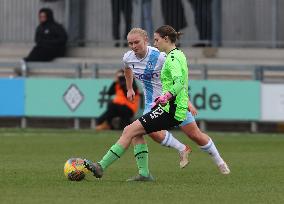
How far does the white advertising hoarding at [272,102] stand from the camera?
25594 millimetres

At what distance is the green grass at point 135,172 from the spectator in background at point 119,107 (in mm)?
2135

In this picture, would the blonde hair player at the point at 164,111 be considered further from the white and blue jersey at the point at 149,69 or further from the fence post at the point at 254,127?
the fence post at the point at 254,127

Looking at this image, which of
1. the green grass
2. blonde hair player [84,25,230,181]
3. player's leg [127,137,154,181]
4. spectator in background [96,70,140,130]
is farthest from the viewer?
spectator in background [96,70,140,130]

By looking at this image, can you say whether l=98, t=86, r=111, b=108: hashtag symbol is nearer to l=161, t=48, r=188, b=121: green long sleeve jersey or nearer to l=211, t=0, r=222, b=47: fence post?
l=211, t=0, r=222, b=47: fence post

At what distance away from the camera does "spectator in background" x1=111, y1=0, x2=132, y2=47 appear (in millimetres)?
30438

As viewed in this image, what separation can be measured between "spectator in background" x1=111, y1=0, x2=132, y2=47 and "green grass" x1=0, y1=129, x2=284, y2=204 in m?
7.00

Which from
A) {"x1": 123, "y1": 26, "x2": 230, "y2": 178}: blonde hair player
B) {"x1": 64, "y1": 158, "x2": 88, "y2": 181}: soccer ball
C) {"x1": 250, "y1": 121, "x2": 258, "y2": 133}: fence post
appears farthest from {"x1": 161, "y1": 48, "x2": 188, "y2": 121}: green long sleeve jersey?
{"x1": 250, "y1": 121, "x2": 258, "y2": 133}: fence post

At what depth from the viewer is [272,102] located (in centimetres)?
2570

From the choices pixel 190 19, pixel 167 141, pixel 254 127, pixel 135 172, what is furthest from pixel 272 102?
pixel 167 141

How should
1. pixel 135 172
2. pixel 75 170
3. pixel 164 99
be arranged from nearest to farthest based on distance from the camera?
pixel 164 99
pixel 75 170
pixel 135 172

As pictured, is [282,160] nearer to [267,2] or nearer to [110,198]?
[110,198]

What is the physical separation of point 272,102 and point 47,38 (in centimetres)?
687

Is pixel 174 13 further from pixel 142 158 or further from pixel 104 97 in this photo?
pixel 142 158

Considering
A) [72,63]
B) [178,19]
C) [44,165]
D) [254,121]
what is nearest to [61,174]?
[44,165]
